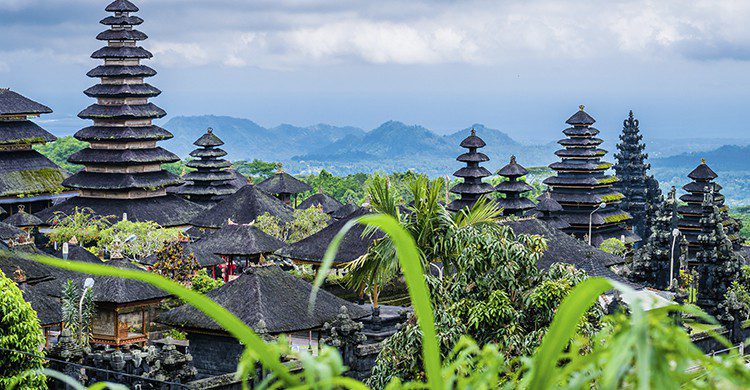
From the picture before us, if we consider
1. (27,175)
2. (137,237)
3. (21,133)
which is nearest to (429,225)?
(137,237)

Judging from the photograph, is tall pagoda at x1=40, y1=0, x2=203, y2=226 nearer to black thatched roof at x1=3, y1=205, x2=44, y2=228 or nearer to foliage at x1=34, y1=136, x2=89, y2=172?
black thatched roof at x1=3, y1=205, x2=44, y2=228

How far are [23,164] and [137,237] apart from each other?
13.1 metres

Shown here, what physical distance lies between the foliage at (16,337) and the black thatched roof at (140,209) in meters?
29.2

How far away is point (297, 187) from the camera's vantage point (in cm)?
5506

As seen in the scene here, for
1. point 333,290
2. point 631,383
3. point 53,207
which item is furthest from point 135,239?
point 631,383

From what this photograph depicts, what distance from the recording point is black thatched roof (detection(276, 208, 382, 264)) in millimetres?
32031

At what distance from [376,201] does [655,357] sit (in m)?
16.1

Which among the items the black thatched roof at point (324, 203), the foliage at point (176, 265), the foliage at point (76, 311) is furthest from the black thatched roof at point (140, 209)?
the foliage at point (76, 311)

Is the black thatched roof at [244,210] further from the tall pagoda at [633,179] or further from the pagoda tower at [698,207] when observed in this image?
the tall pagoda at [633,179]

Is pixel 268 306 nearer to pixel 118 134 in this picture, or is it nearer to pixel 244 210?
pixel 244 210

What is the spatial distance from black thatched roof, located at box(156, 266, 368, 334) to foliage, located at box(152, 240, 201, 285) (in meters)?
5.33

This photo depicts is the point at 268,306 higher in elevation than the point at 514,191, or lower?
lower

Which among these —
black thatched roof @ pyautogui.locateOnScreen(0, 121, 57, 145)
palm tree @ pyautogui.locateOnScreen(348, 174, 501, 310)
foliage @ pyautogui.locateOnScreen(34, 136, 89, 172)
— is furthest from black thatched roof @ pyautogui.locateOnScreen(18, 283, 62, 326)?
foliage @ pyautogui.locateOnScreen(34, 136, 89, 172)

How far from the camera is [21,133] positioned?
1897 inches
